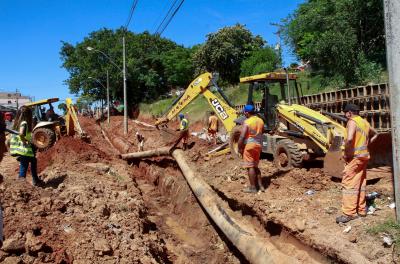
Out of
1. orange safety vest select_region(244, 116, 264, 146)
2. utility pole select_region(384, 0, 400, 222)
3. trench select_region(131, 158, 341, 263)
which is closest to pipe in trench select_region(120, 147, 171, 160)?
trench select_region(131, 158, 341, 263)

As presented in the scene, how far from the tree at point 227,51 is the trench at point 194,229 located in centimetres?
2491

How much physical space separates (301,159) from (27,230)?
20.6ft

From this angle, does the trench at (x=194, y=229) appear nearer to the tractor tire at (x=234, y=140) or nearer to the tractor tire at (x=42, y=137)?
the tractor tire at (x=234, y=140)

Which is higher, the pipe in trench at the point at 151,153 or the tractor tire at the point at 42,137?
the tractor tire at the point at 42,137

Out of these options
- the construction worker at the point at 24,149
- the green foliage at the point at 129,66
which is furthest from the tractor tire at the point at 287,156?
the green foliage at the point at 129,66

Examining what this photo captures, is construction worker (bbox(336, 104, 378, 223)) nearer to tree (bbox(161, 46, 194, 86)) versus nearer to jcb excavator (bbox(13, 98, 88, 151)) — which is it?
jcb excavator (bbox(13, 98, 88, 151))

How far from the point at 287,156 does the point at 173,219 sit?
314 cm

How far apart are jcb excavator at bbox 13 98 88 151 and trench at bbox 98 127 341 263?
6315mm

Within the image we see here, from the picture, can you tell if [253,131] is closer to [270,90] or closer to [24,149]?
[270,90]

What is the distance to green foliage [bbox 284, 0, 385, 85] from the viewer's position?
58.8ft

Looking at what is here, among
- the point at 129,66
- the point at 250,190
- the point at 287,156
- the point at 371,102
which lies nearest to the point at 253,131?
the point at 250,190

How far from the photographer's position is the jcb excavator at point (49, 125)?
17.3 meters

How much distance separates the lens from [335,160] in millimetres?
8398

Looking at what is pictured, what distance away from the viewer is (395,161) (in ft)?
18.5
